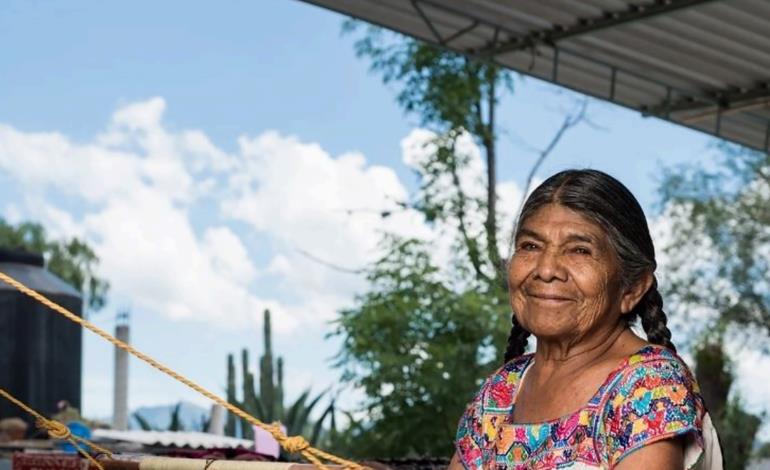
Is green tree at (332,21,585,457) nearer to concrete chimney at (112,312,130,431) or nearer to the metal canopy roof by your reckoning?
the metal canopy roof

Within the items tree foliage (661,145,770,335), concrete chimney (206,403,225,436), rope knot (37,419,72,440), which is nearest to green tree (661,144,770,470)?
tree foliage (661,145,770,335)

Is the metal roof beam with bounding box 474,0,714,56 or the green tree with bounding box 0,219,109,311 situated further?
the green tree with bounding box 0,219,109,311

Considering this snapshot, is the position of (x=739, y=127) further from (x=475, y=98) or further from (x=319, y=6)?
(x=475, y=98)

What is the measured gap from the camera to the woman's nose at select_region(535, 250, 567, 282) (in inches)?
80.4

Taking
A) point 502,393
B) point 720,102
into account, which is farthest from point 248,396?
point 502,393

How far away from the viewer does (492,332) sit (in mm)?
14703

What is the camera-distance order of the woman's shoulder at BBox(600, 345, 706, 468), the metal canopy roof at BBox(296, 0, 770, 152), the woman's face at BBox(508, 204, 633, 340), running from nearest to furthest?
the woman's shoulder at BBox(600, 345, 706, 468) < the woman's face at BBox(508, 204, 633, 340) < the metal canopy roof at BBox(296, 0, 770, 152)

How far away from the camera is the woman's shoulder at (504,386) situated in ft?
7.19

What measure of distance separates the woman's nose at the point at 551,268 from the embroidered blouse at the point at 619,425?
0.52 feet

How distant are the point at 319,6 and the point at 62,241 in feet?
117

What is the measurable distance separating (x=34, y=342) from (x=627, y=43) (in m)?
9.98

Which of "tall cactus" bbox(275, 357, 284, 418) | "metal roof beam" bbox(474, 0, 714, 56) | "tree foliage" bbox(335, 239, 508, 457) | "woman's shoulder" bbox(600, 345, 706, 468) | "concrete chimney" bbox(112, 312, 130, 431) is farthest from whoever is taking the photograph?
"concrete chimney" bbox(112, 312, 130, 431)

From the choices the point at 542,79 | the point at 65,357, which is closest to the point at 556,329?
the point at 542,79

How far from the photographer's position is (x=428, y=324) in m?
14.8
